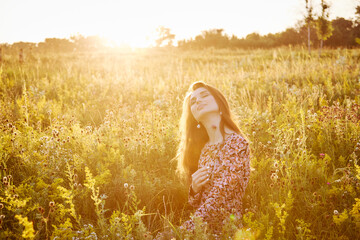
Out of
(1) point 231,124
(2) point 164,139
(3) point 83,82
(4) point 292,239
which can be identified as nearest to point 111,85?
(3) point 83,82

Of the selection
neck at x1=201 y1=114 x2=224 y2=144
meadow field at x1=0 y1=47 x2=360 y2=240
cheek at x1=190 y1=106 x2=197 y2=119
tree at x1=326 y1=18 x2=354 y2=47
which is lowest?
meadow field at x1=0 y1=47 x2=360 y2=240

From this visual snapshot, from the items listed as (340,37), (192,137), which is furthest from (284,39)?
(192,137)

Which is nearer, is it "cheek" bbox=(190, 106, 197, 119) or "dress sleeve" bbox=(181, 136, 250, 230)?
"dress sleeve" bbox=(181, 136, 250, 230)

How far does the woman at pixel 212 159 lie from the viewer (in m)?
2.31

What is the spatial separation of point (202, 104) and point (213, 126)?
246 millimetres

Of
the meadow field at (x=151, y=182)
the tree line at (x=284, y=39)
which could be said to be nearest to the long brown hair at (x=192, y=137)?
the meadow field at (x=151, y=182)

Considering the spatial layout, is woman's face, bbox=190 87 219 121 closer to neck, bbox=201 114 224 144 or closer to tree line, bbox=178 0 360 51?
neck, bbox=201 114 224 144

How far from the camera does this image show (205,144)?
9.11 ft

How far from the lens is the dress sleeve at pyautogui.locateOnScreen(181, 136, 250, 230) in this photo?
7.54 ft

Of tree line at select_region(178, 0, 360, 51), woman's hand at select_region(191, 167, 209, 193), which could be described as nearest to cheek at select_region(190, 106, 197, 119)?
woman's hand at select_region(191, 167, 209, 193)

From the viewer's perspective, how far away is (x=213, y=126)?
2.60 metres

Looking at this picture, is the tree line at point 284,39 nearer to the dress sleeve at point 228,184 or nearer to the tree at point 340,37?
the tree at point 340,37

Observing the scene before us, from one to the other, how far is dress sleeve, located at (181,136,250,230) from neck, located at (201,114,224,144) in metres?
0.20

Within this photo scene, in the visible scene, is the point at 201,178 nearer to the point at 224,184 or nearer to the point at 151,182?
the point at 224,184
